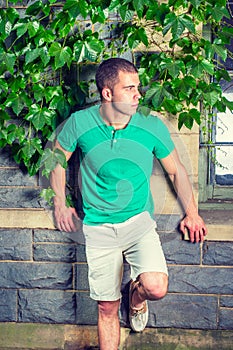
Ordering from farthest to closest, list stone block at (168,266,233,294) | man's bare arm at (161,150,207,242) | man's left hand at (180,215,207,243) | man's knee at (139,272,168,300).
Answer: stone block at (168,266,233,294), man's left hand at (180,215,207,243), man's bare arm at (161,150,207,242), man's knee at (139,272,168,300)

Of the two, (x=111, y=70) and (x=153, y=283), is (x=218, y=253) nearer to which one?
(x=153, y=283)

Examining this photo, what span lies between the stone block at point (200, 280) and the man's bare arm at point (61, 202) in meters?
0.69

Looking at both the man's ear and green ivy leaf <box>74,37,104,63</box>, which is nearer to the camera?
the man's ear

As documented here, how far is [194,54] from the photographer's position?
376cm

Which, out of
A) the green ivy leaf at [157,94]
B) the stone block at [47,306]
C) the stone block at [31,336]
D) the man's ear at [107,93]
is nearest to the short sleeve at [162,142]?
the green ivy leaf at [157,94]

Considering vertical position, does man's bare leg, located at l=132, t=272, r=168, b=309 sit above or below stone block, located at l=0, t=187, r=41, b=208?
below

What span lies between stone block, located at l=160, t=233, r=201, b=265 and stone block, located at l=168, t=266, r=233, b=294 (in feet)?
0.15

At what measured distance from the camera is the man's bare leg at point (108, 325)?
148 inches

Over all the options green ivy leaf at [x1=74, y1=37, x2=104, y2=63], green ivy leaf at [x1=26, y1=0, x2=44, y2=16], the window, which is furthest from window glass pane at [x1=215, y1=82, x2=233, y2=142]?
green ivy leaf at [x1=26, y1=0, x2=44, y2=16]

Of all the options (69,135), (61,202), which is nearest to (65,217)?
(61,202)

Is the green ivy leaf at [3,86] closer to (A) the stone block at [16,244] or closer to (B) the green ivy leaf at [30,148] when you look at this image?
(B) the green ivy leaf at [30,148]

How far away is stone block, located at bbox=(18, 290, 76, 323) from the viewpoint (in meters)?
4.18

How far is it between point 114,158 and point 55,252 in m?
0.88

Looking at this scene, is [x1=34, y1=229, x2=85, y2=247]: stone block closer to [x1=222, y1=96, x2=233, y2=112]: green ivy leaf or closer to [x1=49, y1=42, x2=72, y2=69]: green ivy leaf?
[x1=49, y1=42, x2=72, y2=69]: green ivy leaf
